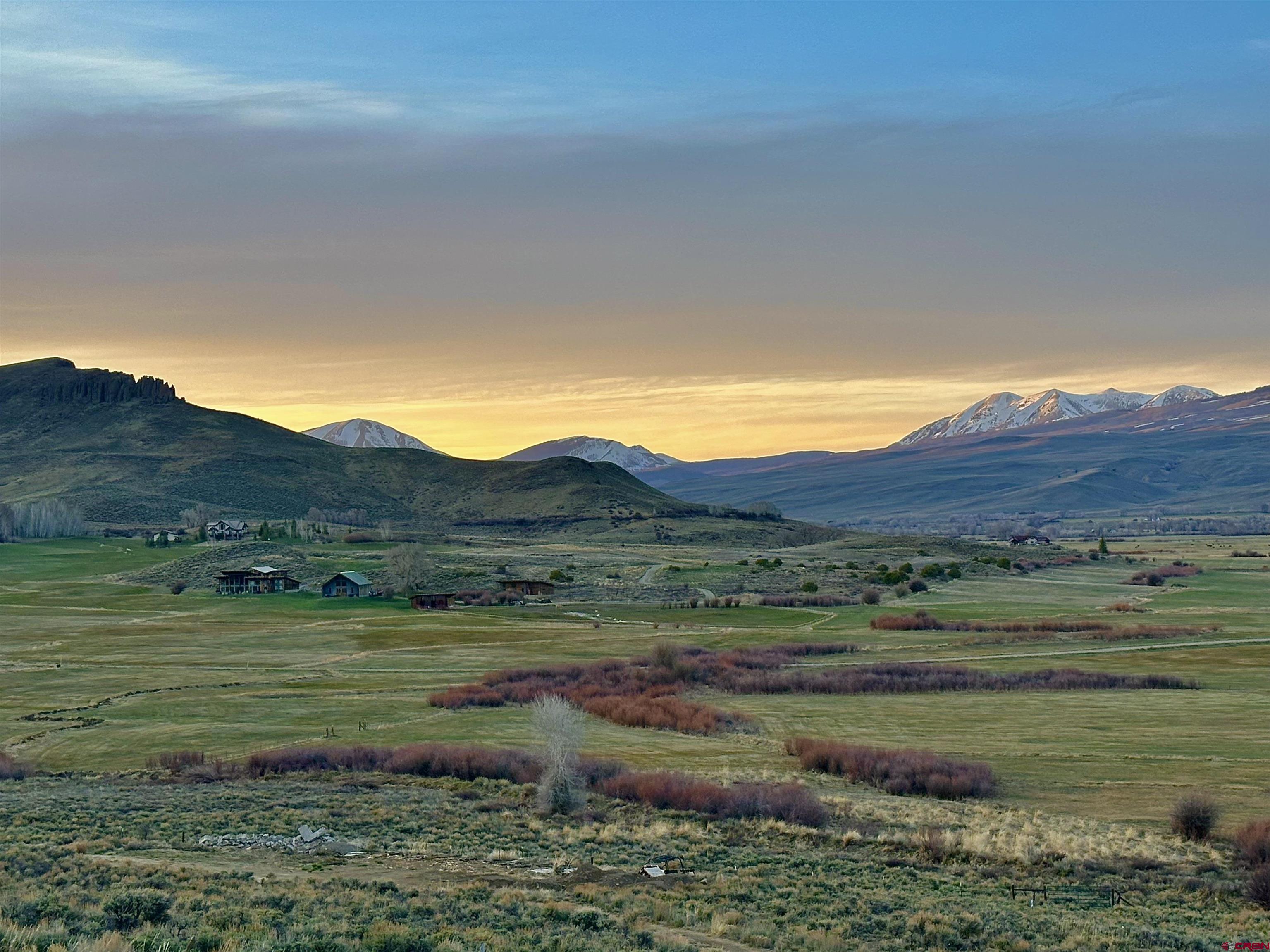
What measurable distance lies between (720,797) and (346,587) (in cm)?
9048

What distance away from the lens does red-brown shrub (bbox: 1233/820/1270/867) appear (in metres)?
26.8

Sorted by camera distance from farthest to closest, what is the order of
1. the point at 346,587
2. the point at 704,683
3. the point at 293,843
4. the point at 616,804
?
1. the point at 346,587
2. the point at 704,683
3. the point at 616,804
4. the point at 293,843

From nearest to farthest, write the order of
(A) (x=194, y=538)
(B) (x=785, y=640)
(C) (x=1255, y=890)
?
(C) (x=1255, y=890) → (B) (x=785, y=640) → (A) (x=194, y=538)

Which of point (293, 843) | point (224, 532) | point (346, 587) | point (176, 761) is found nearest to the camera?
point (293, 843)

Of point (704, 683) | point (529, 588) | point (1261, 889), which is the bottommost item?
point (704, 683)

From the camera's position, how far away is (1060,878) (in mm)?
26078

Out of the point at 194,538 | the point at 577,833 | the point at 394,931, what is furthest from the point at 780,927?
the point at 194,538

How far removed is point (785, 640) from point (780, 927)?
60.8m

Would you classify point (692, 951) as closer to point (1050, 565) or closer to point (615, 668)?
point (615, 668)

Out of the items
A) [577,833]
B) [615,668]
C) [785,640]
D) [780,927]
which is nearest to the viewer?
[780,927]

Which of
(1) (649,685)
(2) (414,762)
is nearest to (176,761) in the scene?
(2) (414,762)

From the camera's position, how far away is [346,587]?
11856 centimetres

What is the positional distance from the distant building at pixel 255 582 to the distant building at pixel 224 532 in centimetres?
4818

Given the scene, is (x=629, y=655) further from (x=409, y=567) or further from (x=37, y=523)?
(x=37, y=523)
